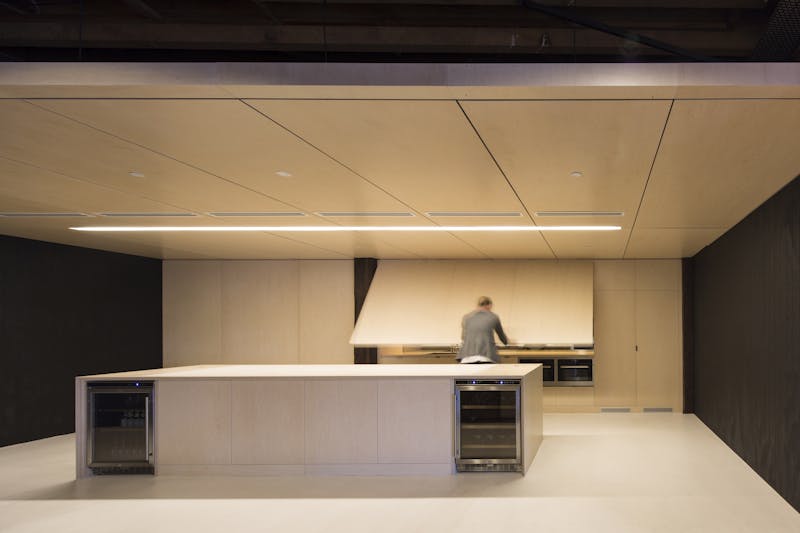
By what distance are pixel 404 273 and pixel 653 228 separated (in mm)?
4229

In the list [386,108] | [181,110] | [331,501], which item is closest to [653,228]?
[331,501]

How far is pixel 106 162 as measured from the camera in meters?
4.02

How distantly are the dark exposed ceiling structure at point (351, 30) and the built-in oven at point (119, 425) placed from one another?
2.83 m

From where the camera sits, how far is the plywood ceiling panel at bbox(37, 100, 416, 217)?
3002 mm

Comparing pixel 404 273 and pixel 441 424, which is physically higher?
pixel 404 273

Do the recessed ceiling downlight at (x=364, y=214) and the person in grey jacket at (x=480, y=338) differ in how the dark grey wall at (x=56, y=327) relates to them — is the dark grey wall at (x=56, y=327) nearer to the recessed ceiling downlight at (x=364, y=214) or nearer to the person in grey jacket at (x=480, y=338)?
the recessed ceiling downlight at (x=364, y=214)

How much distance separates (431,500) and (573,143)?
2.80 meters

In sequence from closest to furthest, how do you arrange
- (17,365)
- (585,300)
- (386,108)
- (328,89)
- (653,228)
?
(328,89), (386,108), (653,228), (17,365), (585,300)

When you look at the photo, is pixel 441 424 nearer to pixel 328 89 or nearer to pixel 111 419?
pixel 111 419

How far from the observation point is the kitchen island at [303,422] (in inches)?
228

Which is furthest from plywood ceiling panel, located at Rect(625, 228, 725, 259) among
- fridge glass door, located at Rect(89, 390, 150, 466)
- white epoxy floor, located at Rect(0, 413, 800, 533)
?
fridge glass door, located at Rect(89, 390, 150, 466)

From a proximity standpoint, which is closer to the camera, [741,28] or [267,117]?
[267,117]

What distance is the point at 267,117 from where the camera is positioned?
3.13m

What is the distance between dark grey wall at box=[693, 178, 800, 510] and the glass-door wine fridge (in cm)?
193
